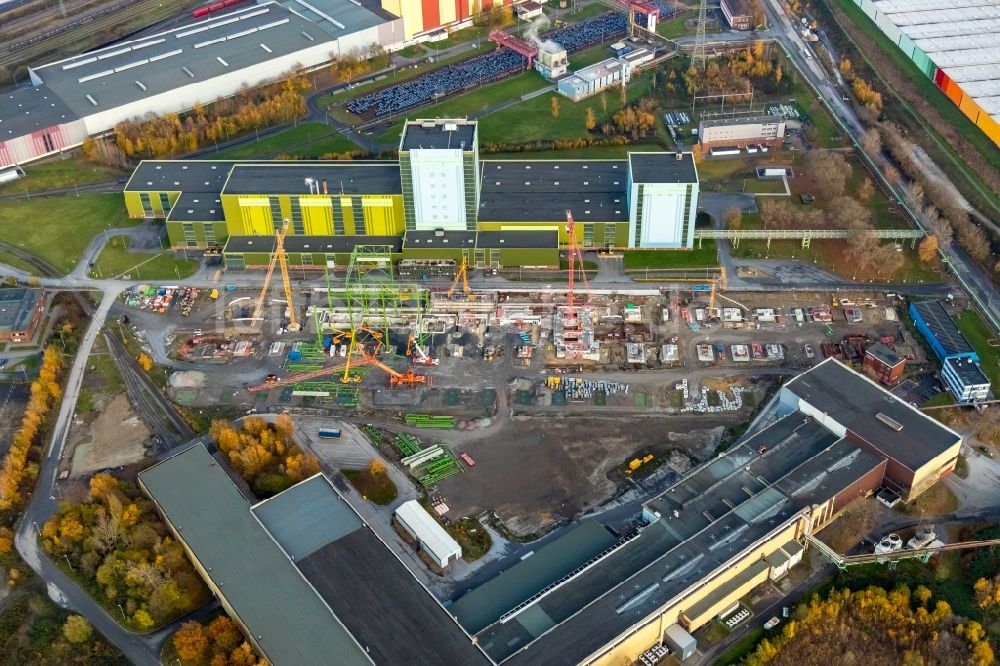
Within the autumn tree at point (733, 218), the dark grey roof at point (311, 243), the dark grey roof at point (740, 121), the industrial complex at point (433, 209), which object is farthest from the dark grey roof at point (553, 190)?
the dark grey roof at point (740, 121)

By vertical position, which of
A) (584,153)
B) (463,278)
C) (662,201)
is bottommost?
(463,278)

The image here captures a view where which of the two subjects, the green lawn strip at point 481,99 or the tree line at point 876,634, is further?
the green lawn strip at point 481,99

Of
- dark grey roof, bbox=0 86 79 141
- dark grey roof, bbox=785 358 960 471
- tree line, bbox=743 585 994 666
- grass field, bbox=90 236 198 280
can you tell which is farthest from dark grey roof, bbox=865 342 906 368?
dark grey roof, bbox=0 86 79 141

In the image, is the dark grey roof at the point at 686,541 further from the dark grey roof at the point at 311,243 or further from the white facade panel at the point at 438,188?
the dark grey roof at the point at 311,243

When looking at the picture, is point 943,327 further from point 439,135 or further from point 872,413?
point 439,135

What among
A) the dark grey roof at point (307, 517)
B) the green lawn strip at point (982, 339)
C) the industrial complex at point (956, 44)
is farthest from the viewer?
the industrial complex at point (956, 44)

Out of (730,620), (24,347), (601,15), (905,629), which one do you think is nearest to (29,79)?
(24,347)

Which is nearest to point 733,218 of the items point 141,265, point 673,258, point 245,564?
point 673,258
